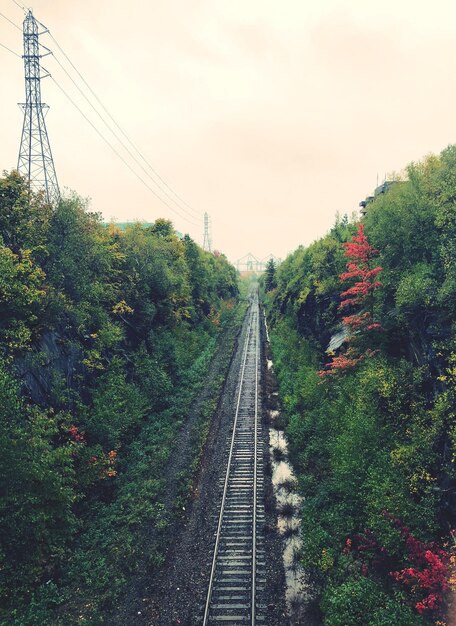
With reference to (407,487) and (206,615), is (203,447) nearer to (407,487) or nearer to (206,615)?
(206,615)

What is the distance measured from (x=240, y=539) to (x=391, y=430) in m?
7.84

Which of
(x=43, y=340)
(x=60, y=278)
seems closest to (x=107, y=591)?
(x=43, y=340)

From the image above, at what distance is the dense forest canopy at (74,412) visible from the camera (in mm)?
11938

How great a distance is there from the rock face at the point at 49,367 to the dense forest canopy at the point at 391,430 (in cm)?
1262

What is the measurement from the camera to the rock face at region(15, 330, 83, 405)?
14.8 m

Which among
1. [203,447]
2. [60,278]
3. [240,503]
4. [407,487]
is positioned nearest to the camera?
[407,487]

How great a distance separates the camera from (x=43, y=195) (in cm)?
1966

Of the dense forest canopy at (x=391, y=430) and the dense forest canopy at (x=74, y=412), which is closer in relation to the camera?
the dense forest canopy at (x=391, y=430)

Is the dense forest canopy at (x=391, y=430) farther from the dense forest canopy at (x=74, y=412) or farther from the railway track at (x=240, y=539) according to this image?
the dense forest canopy at (x=74, y=412)

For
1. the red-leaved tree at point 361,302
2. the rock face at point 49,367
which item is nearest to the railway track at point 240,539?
the red-leaved tree at point 361,302

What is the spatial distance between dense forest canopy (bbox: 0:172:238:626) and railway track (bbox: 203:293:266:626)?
2.55 meters

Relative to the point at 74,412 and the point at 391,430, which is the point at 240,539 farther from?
the point at 74,412

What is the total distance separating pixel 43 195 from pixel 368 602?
913 inches

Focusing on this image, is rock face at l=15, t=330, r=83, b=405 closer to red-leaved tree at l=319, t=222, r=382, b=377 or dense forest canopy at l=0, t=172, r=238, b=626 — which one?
dense forest canopy at l=0, t=172, r=238, b=626
